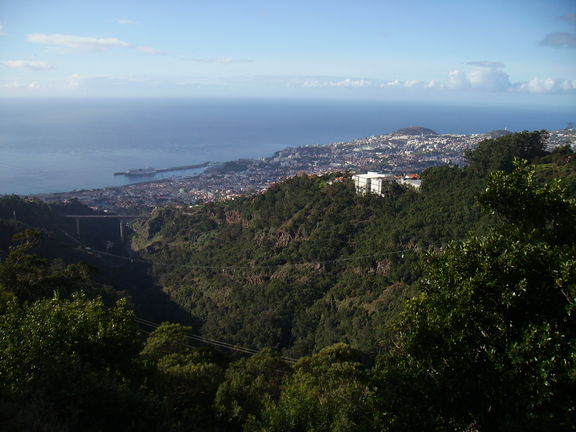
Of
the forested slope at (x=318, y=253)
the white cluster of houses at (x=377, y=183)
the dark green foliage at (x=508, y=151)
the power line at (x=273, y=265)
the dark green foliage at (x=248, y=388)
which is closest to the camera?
the dark green foliage at (x=248, y=388)

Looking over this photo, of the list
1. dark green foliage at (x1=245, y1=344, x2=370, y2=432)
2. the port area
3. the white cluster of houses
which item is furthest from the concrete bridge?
dark green foliage at (x1=245, y1=344, x2=370, y2=432)

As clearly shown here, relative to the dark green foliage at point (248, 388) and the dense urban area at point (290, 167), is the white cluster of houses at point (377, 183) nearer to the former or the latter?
the dense urban area at point (290, 167)

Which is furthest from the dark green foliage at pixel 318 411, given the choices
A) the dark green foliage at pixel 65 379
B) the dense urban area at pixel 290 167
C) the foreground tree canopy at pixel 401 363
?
the dense urban area at pixel 290 167

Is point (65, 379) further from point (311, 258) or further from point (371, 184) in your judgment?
point (371, 184)

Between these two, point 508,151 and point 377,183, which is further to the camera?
point 377,183

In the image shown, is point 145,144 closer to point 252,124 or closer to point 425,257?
point 252,124

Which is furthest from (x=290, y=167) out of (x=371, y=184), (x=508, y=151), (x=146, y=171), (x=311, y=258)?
(x=311, y=258)
